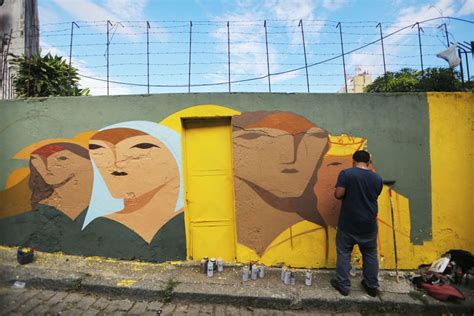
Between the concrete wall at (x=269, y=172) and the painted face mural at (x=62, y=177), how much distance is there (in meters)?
0.02

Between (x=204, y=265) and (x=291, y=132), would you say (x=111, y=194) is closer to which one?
(x=204, y=265)

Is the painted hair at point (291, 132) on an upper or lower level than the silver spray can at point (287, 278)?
upper

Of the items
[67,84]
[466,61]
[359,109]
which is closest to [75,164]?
[67,84]

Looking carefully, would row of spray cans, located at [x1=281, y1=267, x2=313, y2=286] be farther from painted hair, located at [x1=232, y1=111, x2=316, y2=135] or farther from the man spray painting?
painted hair, located at [x1=232, y1=111, x2=316, y2=135]

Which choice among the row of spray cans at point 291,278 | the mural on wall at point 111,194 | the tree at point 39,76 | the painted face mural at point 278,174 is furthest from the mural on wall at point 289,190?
the tree at point 39,76

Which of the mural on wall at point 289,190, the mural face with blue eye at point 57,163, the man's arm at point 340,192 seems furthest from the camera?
the mural face with blue eye at point 57,163

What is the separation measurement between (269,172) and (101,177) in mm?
2564

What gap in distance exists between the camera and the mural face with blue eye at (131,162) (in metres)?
3.96

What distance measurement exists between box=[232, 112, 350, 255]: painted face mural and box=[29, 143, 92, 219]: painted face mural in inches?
92.7

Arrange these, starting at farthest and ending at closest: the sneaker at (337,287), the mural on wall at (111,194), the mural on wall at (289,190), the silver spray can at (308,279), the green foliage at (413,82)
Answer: the green foliage at (413,82) < the mural on wall at (111,194) < the mural on wall at (289,190) < the silver spray can at (308,279) < the sneaker at (337,287)

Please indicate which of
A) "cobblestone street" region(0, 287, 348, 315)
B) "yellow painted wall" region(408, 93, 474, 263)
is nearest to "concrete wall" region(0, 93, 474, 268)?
"yellow painted wall" region(408, 93, 474, 263)

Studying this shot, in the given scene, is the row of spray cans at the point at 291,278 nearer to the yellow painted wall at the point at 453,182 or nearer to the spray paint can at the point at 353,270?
the spray paint can at the point at 353,270

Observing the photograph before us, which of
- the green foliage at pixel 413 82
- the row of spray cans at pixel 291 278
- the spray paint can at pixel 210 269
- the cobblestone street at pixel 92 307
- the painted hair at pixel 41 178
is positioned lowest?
the cobblestone street at pixel 92 307

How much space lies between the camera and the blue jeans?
126 inches
